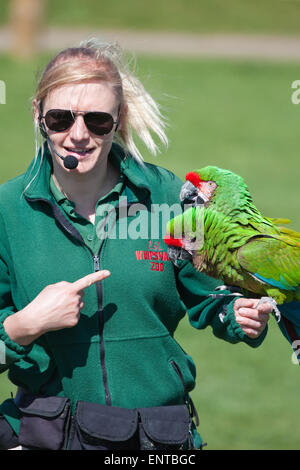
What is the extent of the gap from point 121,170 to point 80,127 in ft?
0.88

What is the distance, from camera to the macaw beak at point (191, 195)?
2.54 metres

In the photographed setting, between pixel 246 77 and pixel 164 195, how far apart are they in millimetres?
13801

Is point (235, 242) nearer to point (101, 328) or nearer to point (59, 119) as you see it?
point (101, 328)

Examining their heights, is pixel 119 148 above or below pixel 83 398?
above

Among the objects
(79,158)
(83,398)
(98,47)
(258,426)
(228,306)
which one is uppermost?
(98,47)

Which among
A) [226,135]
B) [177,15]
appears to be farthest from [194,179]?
[177,15]

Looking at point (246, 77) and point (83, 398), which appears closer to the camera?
point (83, 398)

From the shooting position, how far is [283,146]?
1235 centimetres

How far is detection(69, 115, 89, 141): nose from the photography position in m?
2.34

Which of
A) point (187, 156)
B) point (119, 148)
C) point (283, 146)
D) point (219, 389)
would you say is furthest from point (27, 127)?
point (119, 148)

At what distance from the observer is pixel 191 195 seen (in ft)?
8.40

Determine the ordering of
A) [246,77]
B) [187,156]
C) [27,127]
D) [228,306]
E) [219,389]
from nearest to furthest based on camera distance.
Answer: [228,306], [219,389], [187,156], [27,127], [246,77]

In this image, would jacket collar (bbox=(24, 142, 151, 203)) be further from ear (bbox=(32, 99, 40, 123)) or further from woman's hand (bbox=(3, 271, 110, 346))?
woman's hand (bbox=(3, 271, 110, 346))
